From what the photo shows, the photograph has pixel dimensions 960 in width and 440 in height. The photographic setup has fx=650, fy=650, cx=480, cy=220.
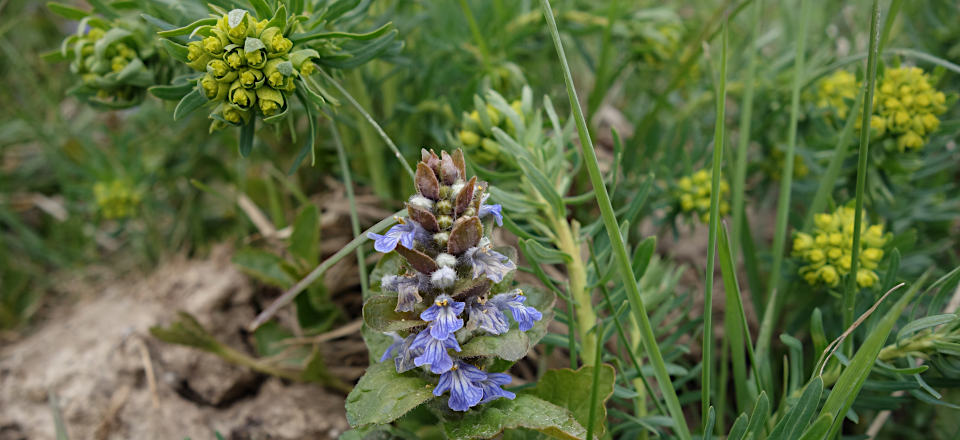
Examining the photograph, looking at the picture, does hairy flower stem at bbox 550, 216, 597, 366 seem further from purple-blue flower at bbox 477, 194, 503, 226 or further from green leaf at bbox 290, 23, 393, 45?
green leaf at bbox 290, 23, 393, 45

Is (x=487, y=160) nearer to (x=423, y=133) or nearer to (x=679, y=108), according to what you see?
(x=423, y=133)

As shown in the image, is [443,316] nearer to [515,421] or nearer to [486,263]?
[486,263]

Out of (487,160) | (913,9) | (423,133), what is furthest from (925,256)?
(423,133)

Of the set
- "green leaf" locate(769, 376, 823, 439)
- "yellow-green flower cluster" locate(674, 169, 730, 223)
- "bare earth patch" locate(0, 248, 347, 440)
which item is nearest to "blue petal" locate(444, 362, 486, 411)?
"green leaf" locate(769, 376, 823, 439)

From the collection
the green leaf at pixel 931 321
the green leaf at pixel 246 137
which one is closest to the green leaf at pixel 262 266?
the green leaf at pixel 246 137

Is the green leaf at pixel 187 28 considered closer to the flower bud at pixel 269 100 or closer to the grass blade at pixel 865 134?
the flower bud at pixel 269 100

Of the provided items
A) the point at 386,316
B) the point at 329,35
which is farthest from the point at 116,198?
the point at 386,316
